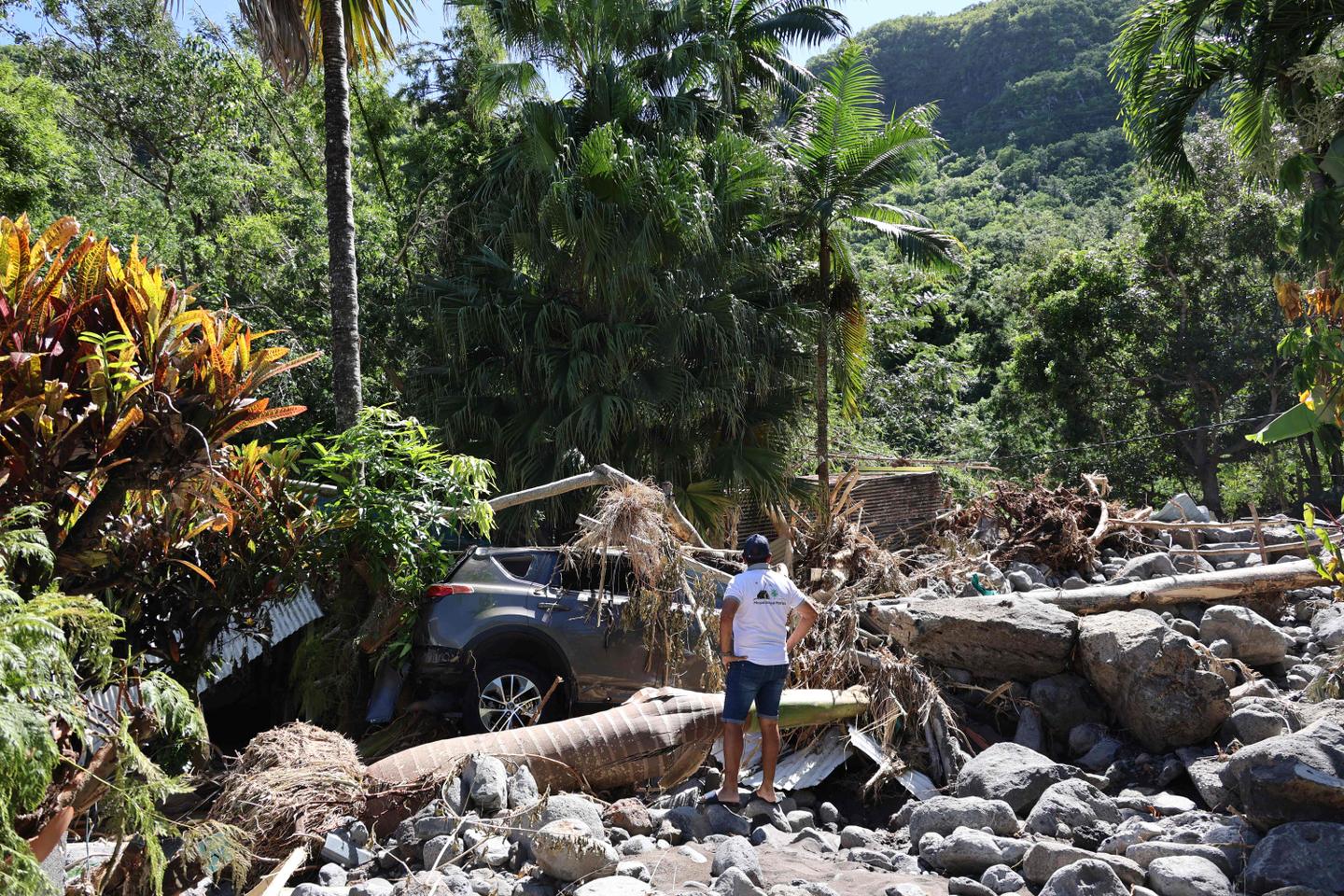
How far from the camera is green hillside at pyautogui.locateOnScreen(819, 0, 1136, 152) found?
69.0m

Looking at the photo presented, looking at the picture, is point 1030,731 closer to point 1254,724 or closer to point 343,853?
point 1254,724

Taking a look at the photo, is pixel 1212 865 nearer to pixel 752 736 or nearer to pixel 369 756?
pixel 752 736

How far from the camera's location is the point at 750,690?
712 cm

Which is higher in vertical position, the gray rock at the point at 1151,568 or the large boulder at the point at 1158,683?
the gray rock at the point at 1151,568

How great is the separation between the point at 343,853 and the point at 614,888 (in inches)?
65.5

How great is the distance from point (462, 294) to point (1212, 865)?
37.5 feet

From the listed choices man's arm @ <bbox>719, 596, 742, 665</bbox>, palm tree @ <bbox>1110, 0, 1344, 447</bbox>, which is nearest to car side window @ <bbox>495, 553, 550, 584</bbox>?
man's arm @ <bbox>719, 596, 742, 665</bbox>

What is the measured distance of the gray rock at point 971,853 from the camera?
238 inches

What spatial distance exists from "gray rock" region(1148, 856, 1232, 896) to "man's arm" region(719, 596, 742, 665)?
8.90 feet

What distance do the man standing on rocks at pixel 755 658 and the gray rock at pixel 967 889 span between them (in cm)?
162

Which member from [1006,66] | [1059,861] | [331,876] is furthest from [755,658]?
[1006,66]

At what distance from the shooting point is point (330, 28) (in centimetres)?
1121

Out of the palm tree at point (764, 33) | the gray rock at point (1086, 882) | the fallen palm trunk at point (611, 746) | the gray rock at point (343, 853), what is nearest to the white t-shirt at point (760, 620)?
the fallen palm trunk at point (611, 746)

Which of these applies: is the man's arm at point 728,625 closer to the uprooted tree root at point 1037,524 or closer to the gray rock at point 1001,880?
the gray rock at point 1001,880
